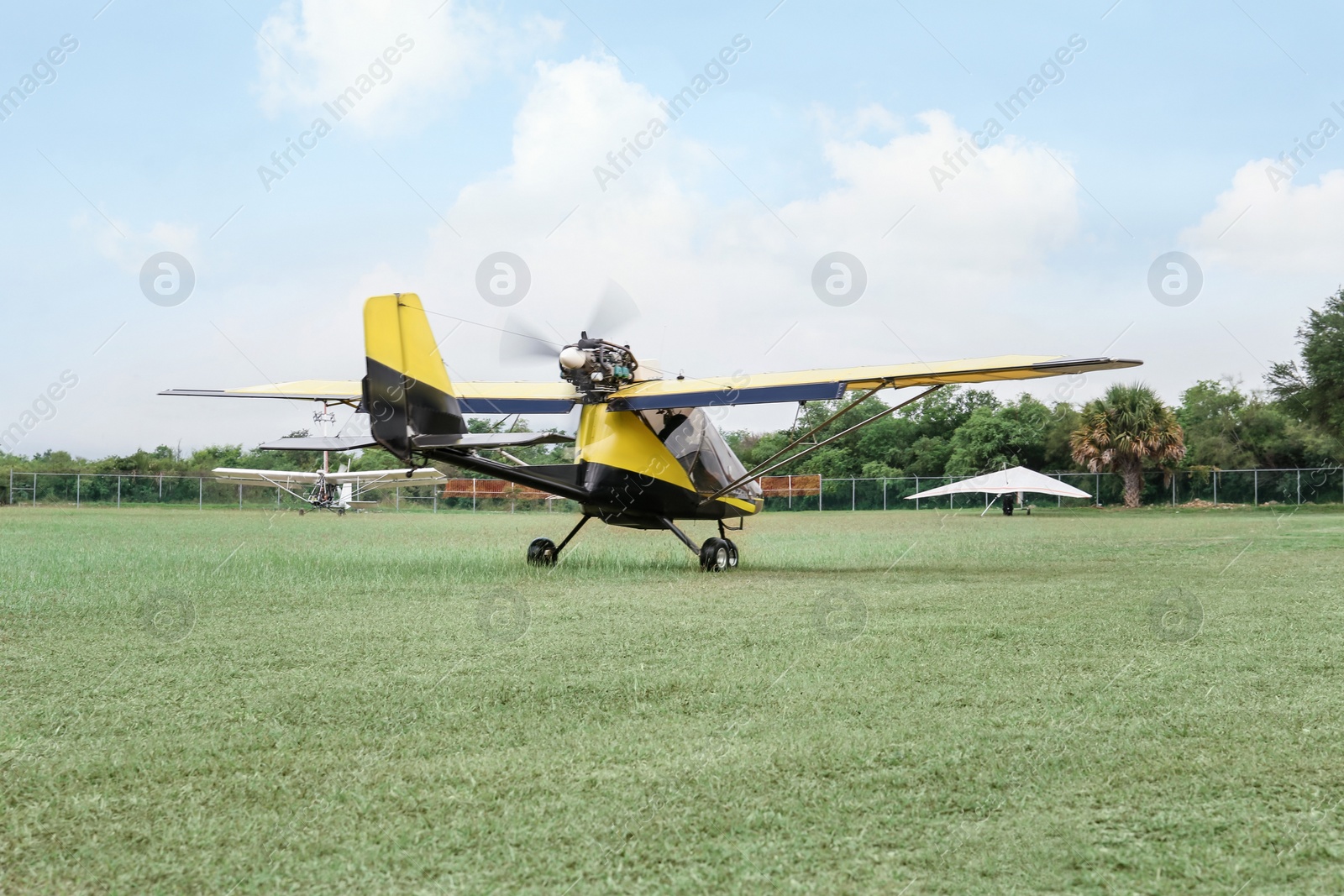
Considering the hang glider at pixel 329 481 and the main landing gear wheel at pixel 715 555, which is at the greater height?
the hang glider at pixel 329 481

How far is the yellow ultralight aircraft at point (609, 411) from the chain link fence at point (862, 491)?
3244cm

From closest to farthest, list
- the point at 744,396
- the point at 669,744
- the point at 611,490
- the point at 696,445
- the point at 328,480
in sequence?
the point at 669,744
the point at 744,396
the point at 611,490
the point at 696,445
the point at 328,480

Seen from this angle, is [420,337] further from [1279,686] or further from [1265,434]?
[1265,434]

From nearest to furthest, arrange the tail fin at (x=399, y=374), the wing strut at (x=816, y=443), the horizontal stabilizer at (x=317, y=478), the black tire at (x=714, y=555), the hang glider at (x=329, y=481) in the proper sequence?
the tail fin at (x=399, y=374), the wing strut at (x=816, y=443), the black tire at (x=714, y=555), the horizontal stabilizer at (x=317, y=478), the hang glider at (x=329, y=481)

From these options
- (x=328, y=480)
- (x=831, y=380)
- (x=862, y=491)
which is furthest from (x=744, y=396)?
(x=862, y=491)

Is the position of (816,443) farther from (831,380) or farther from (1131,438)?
(1131,438)

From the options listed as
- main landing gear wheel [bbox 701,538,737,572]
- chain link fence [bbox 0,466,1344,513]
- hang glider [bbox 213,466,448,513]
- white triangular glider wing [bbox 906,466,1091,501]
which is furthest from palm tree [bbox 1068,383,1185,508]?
main landing gear wheel [bbox 701,538,737,572]

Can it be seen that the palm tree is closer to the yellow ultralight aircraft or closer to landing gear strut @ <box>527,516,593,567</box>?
the yellow ultralight aircraft

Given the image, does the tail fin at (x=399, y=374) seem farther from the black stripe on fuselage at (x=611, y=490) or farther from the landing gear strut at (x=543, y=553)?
the landing gear strut at (x=543, y=553)

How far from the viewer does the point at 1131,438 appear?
44.9 metres

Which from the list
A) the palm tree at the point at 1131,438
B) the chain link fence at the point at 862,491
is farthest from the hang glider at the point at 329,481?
the palm tree at the point at 1131,438

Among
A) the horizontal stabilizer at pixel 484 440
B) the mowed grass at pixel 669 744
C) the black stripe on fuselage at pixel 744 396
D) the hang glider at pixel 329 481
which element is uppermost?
the black stripe on fuselage at pixel 744 396

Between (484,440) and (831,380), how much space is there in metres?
3.99

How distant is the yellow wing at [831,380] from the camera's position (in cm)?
1066
